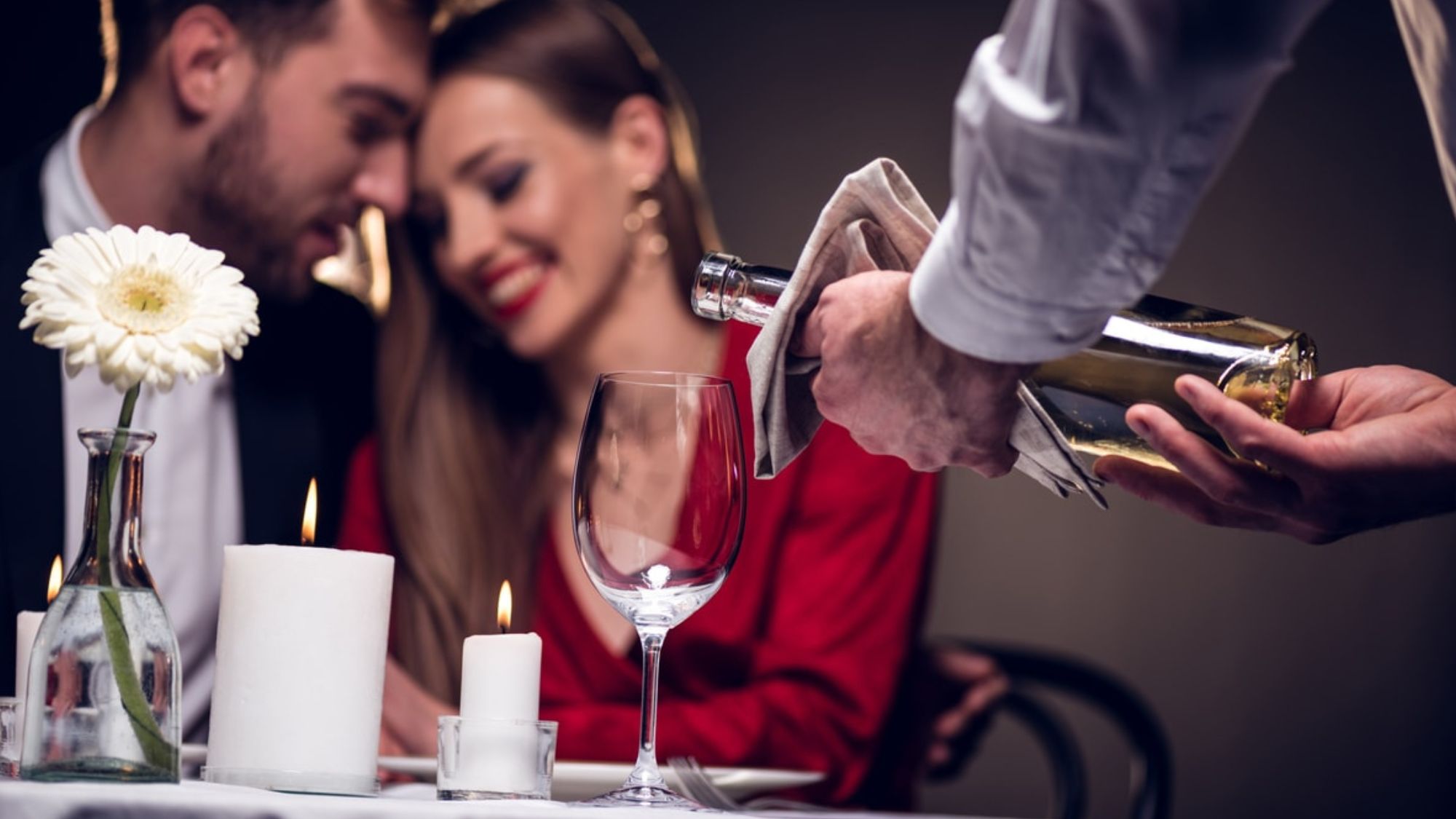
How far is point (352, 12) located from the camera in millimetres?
1756

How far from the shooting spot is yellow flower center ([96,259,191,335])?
1.95ft

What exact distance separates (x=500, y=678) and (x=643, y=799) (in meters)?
0.09

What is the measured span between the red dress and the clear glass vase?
1031 millimetres

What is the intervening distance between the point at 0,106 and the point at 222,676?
139cm

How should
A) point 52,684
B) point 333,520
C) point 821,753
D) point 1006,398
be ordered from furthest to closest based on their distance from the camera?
1. point 333,520
2. point 821,753
3. point 1006,398
4. point 52,684

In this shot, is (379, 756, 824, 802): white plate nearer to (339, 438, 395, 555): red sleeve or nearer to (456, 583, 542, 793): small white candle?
(456, 583, 542, 793): small white candle

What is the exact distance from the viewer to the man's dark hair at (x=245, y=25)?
173 cm

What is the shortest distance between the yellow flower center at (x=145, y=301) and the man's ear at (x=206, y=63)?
3.99 ft

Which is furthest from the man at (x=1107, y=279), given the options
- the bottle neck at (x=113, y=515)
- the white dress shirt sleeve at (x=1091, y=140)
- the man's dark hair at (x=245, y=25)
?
the man's dark hair at (x=245, y=25)

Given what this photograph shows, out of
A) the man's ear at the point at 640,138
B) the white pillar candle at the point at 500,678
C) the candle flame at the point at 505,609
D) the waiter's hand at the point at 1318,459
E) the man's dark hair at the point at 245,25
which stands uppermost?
the man's dark hair at the point at 245,25

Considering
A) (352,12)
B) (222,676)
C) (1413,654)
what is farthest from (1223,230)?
(222,676)

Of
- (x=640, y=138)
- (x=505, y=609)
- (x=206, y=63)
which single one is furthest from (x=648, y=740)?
(x=206, y=63)

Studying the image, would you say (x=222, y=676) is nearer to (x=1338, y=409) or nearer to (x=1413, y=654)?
(x=1338, y=409)

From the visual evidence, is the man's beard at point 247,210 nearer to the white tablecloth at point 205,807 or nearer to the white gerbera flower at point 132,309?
the white gerbera flower at point 132,309
